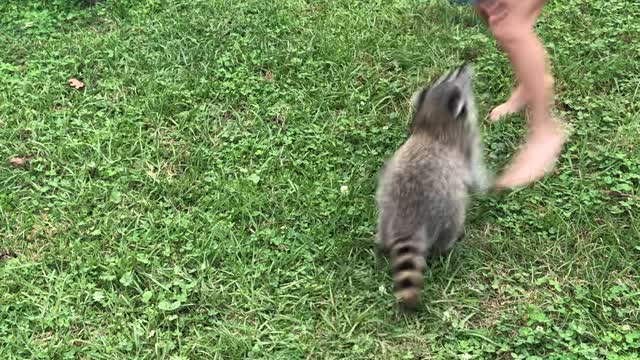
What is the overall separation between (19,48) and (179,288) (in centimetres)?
252

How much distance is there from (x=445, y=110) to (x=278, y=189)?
3.17 feet

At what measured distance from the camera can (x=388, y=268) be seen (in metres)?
3.24

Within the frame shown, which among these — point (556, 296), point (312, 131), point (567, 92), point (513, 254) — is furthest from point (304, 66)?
point (556, 296)

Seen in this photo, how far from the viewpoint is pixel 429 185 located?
10.2ft

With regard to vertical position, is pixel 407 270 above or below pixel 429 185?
below

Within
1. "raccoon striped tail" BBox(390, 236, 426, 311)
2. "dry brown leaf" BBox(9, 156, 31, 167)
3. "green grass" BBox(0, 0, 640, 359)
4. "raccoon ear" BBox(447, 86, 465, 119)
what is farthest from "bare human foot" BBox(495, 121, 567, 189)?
"dry brown leaf" BBox(9, 156, 31, 167)

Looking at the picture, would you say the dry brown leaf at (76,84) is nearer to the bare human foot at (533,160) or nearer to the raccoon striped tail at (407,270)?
the raccoon striped tail at (407,270)

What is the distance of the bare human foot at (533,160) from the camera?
3.49 m

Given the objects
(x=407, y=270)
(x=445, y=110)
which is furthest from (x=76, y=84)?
(x=407, y=270)

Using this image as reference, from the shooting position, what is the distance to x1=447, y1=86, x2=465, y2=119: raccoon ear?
330cm

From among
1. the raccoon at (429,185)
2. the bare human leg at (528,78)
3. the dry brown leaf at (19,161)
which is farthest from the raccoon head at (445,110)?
the dry brown leaf at (19,161)

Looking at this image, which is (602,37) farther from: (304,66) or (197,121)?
(197,121)

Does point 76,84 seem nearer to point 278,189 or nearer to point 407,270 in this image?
point 278,189

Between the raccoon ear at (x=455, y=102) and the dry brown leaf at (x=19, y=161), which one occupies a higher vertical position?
the raccoon ear at (x=455, y=102)
